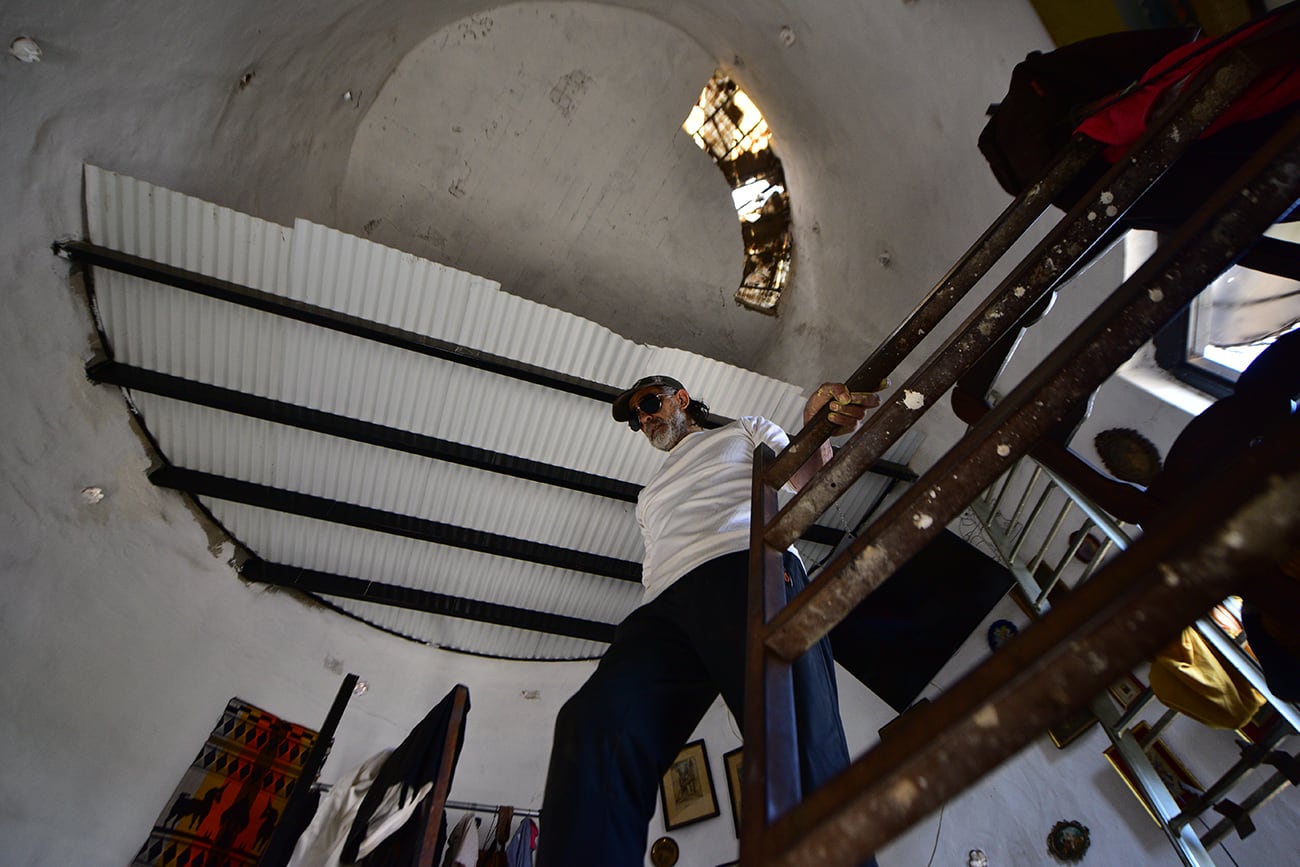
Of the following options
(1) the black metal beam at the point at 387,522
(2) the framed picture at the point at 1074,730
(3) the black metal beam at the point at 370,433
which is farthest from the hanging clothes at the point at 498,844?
(2) the framed picture at the point at 1074,730

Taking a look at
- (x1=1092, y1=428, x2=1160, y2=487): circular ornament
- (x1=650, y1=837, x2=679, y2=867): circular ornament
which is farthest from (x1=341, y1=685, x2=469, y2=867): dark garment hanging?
(x1=1092, y1=428, x2=1160, y2=487): circular ornament

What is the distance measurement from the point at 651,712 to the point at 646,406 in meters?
1.47

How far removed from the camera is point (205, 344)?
4285 mm

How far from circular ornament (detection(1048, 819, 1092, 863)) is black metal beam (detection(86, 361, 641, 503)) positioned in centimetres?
338

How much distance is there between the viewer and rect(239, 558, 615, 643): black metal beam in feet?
17.4

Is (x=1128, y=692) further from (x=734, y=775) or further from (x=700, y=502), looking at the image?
(x=700, y=502)

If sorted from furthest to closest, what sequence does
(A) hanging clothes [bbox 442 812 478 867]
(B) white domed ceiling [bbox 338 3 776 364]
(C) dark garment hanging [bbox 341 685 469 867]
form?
(B) white domed ceiling [bbox 338 3 776 364]
(A) hanging clothes [bbox 442 812 478 867]
(C) dark garment hanging [bbox 341 685 469 867]

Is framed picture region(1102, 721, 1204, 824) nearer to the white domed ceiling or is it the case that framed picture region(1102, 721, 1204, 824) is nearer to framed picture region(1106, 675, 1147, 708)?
framed picture region(1106, 675, 1147, 708)

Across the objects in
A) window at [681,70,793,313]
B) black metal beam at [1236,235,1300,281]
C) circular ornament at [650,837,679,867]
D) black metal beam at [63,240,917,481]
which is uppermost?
window at [681,70,793,313]

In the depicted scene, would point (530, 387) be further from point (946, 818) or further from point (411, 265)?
point (946, 818)

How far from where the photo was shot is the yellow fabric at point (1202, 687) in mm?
2379

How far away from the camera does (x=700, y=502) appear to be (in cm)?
223

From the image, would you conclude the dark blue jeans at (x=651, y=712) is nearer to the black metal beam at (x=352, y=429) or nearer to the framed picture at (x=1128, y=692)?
the black metal beam at (x=352, y=429)

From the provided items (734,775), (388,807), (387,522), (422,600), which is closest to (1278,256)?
(388,807)
